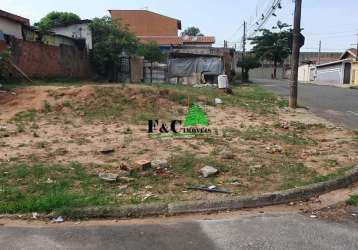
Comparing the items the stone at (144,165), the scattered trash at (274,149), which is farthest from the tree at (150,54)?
the stone at (144,165)

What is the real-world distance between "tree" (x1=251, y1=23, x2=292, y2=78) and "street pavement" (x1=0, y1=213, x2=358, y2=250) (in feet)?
188

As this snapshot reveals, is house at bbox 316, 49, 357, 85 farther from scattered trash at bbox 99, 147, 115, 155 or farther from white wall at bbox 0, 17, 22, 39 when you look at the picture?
scattered trash at bbox 99, 147, 115, 155

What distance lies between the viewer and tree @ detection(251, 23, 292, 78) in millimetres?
59719

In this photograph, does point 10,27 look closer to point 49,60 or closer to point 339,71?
point 49,60

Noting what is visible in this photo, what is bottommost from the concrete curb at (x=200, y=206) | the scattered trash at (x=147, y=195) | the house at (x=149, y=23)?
the concrete curb at (x=200, y=206)

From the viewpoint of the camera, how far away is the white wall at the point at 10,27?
20323mm

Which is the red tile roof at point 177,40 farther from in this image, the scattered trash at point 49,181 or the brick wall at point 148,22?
the scattered trash at point 49,181

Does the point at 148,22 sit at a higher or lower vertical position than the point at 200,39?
higher

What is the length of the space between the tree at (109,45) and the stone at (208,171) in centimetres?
2040

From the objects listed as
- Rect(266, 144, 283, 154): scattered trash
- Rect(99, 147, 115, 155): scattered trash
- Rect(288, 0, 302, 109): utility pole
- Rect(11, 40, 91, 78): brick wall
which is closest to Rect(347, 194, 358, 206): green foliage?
Rect(266, 144, 283, 154): scattered trash

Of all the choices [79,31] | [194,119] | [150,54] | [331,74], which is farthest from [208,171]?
[331,74]

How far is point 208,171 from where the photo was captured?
20.1 feet

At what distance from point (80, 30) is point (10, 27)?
8.61 meters

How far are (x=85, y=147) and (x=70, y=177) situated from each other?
6.47ft
